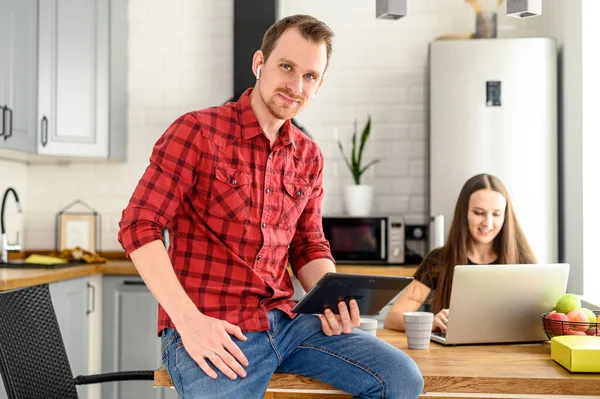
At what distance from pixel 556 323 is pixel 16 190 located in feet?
11.4

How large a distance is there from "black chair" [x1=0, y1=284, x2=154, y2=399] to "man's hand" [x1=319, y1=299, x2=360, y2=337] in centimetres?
62

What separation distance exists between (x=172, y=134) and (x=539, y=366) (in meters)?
0.97

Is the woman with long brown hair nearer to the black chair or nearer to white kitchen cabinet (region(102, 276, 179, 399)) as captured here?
the black chair

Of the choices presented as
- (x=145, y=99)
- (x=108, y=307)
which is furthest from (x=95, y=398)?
(x=145, y=99)

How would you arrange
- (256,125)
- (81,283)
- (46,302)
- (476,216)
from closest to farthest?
(256,125), (46,302), (476,216), (81,283)

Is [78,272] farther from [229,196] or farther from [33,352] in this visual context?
[229,196]

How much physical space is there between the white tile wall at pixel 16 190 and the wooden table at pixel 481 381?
3049mm

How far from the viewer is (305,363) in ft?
5.42

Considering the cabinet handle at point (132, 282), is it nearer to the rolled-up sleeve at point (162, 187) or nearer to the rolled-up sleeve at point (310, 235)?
the rolled-up sleeve at point (310, 235)

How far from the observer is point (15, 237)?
4.49 metres

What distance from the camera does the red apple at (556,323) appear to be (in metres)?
1.92

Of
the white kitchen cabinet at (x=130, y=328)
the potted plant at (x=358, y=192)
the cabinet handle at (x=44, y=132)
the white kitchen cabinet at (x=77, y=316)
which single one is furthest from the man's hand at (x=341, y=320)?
the cabinet handle at (x=44, y=132)

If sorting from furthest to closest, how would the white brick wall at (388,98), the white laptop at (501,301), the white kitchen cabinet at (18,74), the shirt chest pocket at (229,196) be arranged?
the white brick wall at (388,98) < the white kitchen cabinet at (18,74) < the white laptop at (501,301) < the shirt chest pocket at (229,196)

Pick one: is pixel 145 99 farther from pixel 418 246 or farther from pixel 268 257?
pixel 268 257
